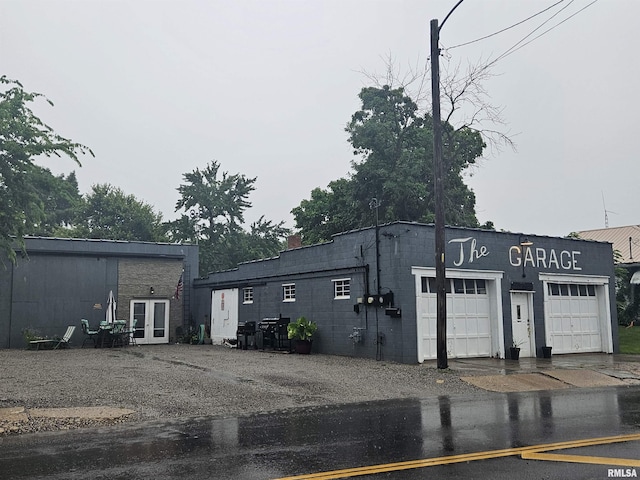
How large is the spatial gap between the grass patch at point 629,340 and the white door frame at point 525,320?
543 centimetres

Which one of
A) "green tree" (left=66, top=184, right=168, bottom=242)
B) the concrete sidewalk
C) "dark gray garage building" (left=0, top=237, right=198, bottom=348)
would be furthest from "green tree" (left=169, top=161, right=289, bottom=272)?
the concrete sidewalk

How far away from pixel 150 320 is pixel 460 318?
15382mm

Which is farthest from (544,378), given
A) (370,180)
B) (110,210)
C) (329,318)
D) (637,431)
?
(110,210)

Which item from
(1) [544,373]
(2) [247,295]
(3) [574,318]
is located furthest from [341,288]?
(3) [574,318]

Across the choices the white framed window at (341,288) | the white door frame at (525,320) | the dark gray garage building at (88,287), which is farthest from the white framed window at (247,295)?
the white door frame at (525,320)

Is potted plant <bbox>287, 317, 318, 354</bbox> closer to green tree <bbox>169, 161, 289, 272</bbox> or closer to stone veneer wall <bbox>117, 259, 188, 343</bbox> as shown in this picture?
stone veneer wall <bbox>117, 259, 188, 343</bbox>

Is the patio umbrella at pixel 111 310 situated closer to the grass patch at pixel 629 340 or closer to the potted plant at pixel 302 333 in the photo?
the potted plant at pixel 302 333

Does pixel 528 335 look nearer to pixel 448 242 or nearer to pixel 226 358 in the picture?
pixel 448 242

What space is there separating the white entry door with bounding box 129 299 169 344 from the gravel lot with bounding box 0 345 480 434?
835cm

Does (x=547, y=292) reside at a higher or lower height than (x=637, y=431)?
higher

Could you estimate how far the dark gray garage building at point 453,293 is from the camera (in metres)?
17.8

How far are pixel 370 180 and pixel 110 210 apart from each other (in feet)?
93.6

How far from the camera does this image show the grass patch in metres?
23.4

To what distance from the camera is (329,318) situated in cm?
2055
